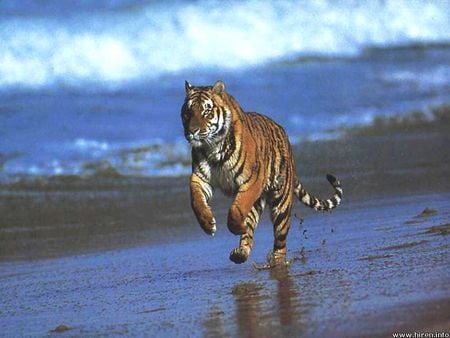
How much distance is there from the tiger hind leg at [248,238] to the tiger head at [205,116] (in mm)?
724

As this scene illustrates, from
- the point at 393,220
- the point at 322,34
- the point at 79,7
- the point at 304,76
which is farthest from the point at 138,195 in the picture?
the point at 322,34

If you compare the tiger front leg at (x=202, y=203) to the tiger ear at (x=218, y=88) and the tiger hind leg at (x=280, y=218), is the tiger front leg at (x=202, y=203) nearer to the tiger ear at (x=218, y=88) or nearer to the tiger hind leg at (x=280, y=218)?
the tiger ear at (x=218, y=88)

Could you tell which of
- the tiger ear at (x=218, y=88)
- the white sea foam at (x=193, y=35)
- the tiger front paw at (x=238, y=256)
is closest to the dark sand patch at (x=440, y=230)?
the tiger front paw at (x=238, y=256)

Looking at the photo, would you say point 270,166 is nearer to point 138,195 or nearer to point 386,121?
point 138,195

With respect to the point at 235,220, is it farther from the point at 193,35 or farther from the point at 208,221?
the point at 193,35

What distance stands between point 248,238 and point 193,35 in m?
14.5

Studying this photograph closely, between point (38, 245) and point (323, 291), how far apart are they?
5.01 meters

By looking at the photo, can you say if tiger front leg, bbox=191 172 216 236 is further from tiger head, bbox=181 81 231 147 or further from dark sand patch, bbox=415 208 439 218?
dark sand patch, bbox=415 208 439 218

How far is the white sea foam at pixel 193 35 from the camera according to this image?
2034 centimetres

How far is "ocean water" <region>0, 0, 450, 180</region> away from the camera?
15.7 m

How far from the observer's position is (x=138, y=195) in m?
13.2

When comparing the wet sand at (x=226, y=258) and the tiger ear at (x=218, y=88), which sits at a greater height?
the tiger ear at (x=218, y=88)

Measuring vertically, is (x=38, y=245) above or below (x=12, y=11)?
below

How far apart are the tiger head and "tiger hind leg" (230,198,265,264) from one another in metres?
0.72
